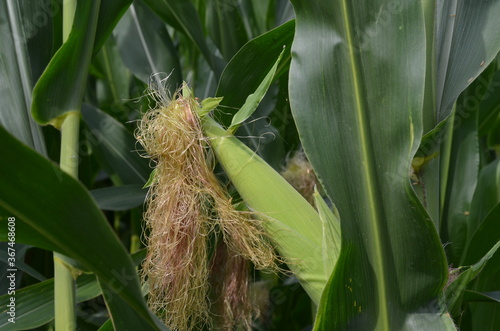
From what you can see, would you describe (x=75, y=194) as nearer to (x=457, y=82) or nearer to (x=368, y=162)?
(x=368, y=162)

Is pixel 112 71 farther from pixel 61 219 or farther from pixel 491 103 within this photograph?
pixel 61 219

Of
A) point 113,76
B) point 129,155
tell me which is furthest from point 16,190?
point 113,76

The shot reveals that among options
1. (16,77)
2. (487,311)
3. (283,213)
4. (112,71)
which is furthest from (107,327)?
(112,71)

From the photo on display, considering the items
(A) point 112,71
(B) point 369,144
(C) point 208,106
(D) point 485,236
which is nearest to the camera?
(B) point 369,144

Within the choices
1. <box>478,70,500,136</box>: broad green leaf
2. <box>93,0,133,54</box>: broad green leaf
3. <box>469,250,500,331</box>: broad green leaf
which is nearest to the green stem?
<box>93,0,133,54</box>: broad green leaf

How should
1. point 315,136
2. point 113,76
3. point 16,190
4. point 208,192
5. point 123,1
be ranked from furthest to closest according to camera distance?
point 113,76
point 123,1
point 208,192
point 315,136
point 16,190

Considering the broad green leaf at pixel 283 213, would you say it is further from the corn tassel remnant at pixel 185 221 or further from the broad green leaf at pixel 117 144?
the broad green leaf at pixel 117 144
